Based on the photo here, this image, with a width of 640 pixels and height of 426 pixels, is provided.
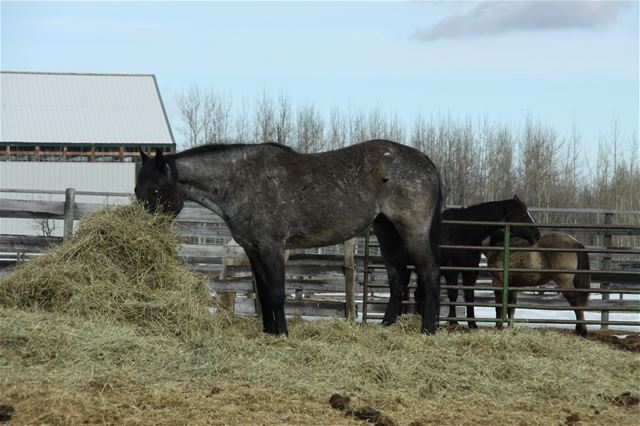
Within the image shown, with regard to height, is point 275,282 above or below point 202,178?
below

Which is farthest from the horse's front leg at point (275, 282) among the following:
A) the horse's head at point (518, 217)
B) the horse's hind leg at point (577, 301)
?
the horse's hind leg at point (577, 301)

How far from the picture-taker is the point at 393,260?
30.4 ft

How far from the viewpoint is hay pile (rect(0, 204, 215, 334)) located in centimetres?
761

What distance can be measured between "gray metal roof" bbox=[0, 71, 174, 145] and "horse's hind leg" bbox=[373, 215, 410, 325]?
19874 millimetres

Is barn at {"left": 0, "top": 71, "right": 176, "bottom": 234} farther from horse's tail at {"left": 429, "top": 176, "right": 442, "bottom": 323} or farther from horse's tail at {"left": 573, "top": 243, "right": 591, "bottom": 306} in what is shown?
horse's tail at {"left": 429, "top": 176, "right": 442, "bottom": 323}

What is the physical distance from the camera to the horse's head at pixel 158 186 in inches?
327

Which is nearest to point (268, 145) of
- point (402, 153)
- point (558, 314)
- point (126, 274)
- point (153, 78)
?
point (402, 153)

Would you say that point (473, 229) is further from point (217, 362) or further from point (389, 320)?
point (217, 362)

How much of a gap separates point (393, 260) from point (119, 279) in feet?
9.92

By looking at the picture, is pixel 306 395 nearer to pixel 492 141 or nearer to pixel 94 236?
pixel 94 236

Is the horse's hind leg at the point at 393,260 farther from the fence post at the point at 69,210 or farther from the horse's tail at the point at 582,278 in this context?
the fence post at the point at 69,210

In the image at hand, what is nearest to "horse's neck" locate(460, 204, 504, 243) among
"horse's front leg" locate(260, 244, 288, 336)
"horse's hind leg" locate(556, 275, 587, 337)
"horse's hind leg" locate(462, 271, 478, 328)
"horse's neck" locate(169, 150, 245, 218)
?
"horse's hind leg" locate(462, 271, 478, 328)

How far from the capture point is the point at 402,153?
28.8ft

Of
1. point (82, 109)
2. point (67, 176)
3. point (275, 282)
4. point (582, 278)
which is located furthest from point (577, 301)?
point (82, 109)
